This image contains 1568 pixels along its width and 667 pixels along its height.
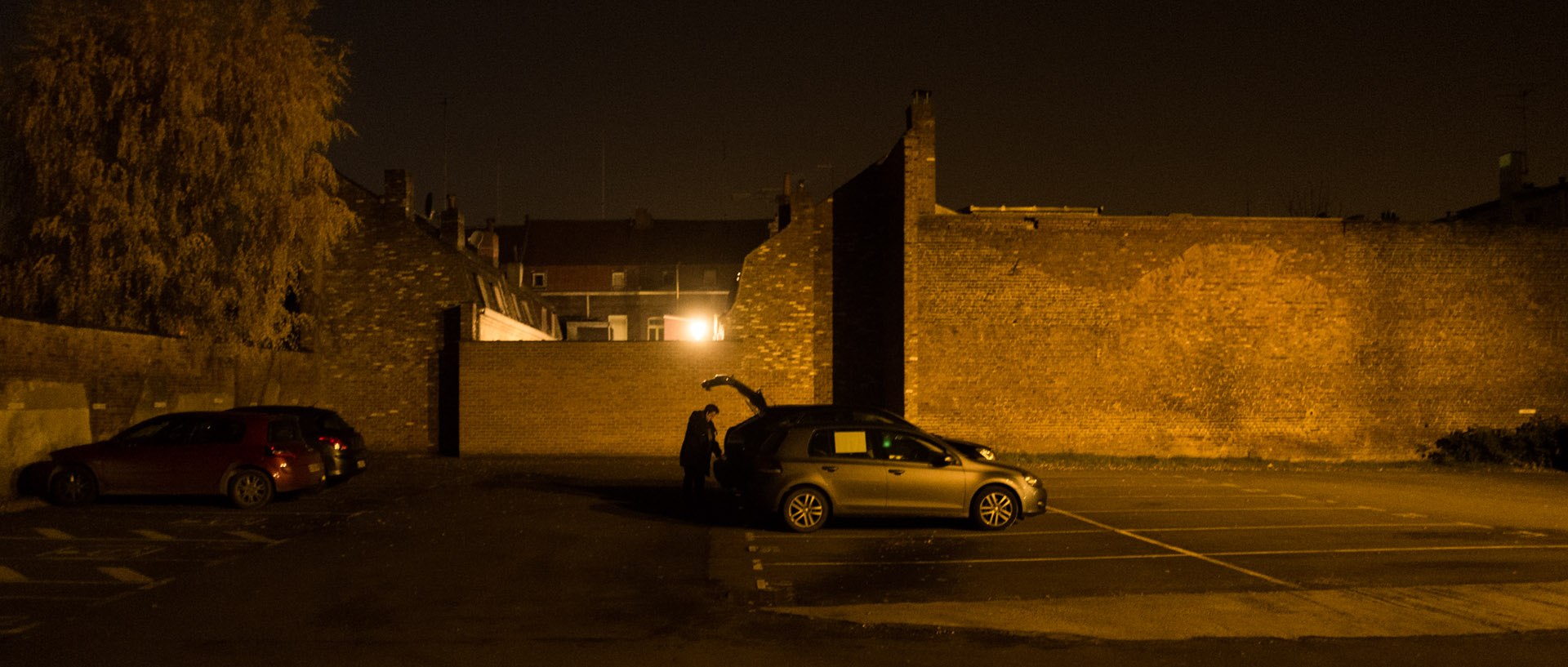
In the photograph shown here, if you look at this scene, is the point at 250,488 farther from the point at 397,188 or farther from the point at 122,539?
the point at 397,188

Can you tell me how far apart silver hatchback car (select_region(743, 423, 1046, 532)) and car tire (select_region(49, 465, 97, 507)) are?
9.37 meters

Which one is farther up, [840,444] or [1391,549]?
[840,444]

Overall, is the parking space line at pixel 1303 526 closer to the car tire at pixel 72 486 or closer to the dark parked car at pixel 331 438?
the dark parked car at pixel 331 438

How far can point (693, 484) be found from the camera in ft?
50.3

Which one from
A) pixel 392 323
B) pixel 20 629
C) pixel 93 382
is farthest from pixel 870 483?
pixel 392 323

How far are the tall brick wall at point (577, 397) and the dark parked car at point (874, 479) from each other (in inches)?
494

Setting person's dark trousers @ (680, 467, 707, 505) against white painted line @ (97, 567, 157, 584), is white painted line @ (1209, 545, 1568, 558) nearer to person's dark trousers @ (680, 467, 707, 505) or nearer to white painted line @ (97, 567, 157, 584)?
person's dark trousers @ (680, 467, 707, 505)

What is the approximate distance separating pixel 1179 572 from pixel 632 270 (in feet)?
151

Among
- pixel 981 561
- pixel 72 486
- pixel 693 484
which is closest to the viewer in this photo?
pixel 981 561

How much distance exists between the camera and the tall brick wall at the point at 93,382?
46.5 feet

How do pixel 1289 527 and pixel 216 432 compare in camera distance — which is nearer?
pixel 1289 527

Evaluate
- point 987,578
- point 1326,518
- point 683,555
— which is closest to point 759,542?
point 683,555

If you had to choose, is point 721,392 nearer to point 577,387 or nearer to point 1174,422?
point 577,387

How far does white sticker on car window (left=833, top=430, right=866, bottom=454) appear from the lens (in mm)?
12234
